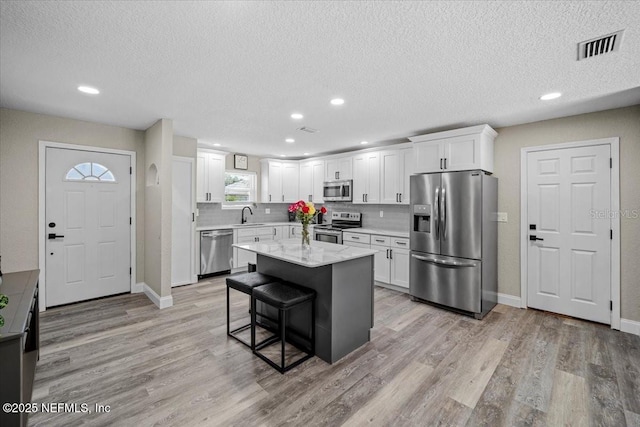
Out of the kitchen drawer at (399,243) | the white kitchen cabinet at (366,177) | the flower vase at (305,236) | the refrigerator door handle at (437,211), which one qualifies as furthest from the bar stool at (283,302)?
the white kitchen cabinet at (366,177)

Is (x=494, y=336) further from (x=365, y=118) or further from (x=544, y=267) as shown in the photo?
(x=365, y=118)

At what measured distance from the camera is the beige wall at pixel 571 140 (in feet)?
10.3

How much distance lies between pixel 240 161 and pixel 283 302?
450 cm

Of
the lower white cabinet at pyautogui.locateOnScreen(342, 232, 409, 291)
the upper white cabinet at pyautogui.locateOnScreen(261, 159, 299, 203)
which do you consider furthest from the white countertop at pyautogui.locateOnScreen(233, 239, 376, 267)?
the upper white cabinet at pyautogui.locateOnScreen(261, 159, 299, 203)

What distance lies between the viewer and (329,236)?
545 cm

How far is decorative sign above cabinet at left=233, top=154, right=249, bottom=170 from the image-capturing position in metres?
6.08

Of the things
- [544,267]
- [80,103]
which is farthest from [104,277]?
[544,267]

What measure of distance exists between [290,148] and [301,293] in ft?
12.2

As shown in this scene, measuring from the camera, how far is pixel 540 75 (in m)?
2.41

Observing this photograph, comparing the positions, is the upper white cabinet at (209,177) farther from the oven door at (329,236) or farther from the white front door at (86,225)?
the oven door at (329,236)

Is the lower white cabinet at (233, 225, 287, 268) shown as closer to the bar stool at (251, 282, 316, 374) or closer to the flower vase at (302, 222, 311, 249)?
the flower vase at (302, 222, 311, 249)

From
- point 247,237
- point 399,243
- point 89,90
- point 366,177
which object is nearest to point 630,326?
point 399,243

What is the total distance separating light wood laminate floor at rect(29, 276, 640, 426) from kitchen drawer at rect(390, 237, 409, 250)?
1.28 meters

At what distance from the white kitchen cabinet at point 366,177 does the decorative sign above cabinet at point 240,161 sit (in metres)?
2.45
